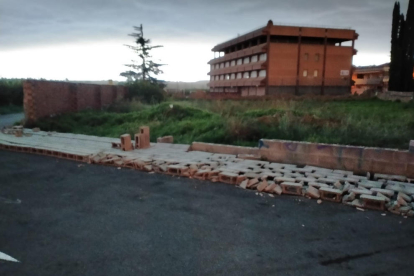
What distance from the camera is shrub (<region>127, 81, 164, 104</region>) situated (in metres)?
24.1

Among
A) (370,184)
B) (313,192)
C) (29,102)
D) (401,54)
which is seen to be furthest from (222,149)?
(401,54)

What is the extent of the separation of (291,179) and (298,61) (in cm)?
2807

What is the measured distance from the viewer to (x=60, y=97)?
1638cm

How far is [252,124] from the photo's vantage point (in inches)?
399

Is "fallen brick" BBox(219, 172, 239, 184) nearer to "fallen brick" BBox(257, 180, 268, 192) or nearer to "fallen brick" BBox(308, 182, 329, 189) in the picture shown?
"fallen brick" BBox(257, 180, 268, 192)

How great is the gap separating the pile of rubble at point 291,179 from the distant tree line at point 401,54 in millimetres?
26795


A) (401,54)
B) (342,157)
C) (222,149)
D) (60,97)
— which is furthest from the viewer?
(401,54)

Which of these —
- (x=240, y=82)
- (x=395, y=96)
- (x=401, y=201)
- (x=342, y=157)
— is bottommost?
(x=401, y=201)

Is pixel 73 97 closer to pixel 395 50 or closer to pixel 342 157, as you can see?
pixel 342 157

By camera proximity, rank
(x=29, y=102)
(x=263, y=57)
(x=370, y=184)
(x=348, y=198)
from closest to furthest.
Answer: (x=348, y=198), (x=370, y=184), (x=29, y=102), (x=263, y=57)

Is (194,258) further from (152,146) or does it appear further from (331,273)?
(152,146)

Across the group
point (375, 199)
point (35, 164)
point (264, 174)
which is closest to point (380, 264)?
point (375, 199)

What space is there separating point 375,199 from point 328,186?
911mm

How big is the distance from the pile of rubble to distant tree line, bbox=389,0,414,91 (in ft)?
87.9
